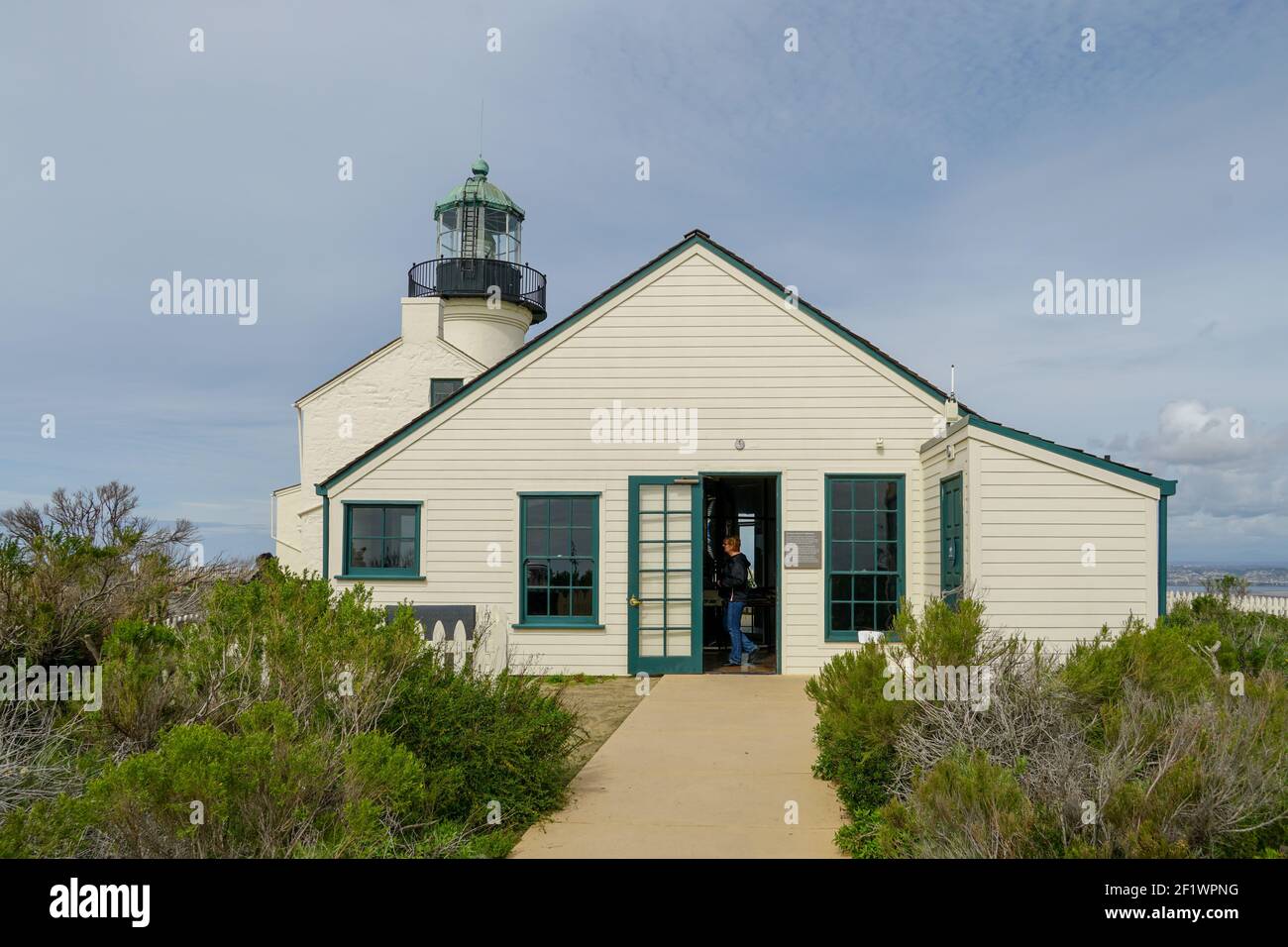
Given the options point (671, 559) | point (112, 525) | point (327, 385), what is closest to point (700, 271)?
point (671, 559)

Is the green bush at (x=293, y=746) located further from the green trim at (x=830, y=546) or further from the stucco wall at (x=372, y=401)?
the stucco wall at (x=372, y=401)

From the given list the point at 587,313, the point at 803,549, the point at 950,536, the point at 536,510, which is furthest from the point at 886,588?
the point at 587,313

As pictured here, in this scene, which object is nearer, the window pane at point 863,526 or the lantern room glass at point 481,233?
the window pane at point 863,526

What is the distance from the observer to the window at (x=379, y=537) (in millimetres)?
13023

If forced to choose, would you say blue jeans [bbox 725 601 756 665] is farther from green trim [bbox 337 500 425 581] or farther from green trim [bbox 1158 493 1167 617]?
green trim [bbox 1158 493 1167 617]

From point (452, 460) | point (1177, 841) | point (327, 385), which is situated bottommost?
point (1177, 841)

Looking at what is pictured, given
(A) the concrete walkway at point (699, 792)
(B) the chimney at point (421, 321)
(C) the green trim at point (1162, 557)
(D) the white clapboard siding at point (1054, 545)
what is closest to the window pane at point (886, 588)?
(D) the white clapboard siding at point (1054, 545)

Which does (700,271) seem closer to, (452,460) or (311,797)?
(452,460)

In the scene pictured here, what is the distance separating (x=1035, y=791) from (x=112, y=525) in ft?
24.3

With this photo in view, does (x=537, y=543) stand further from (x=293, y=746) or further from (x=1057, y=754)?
(x=1057, y=754)

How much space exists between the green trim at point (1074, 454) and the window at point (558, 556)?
519 cm

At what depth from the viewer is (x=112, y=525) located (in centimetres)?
802

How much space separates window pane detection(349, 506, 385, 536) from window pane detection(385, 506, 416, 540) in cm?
8

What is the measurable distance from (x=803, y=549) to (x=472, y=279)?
1497cm
